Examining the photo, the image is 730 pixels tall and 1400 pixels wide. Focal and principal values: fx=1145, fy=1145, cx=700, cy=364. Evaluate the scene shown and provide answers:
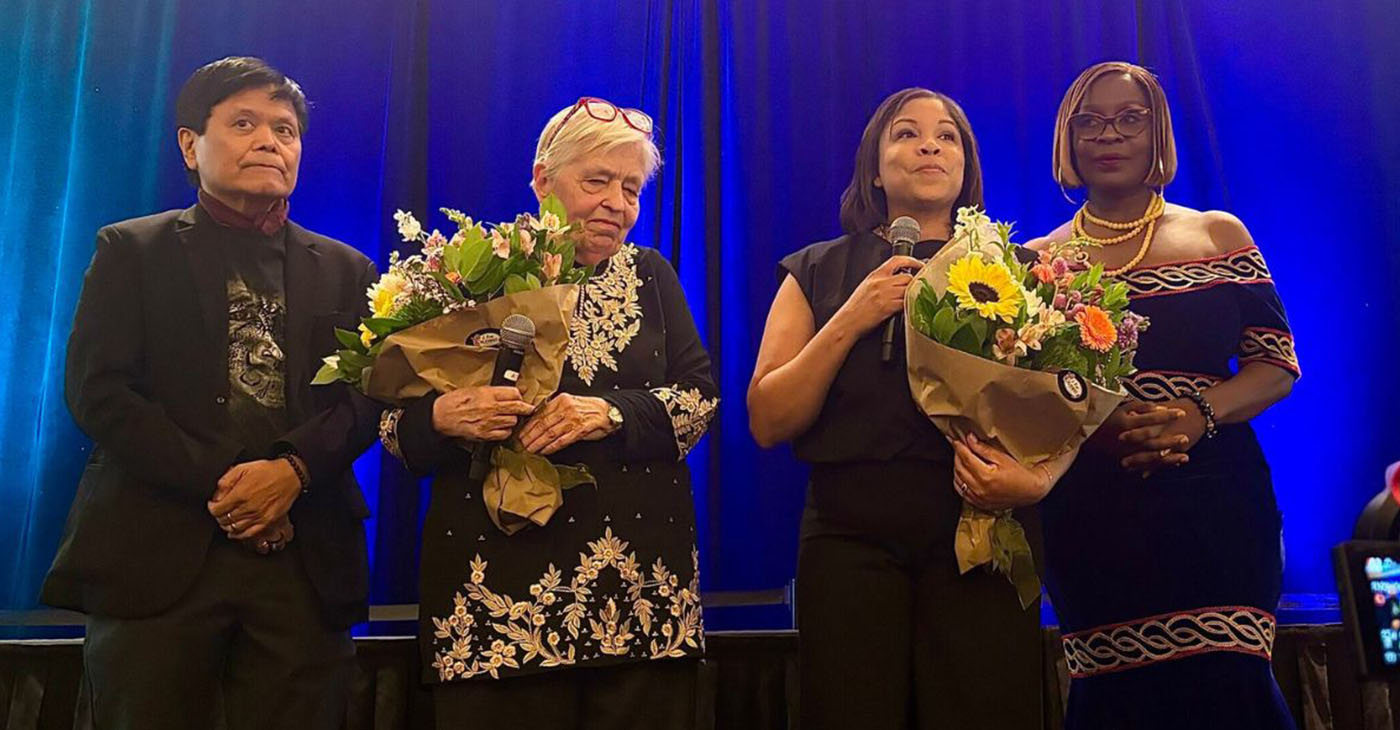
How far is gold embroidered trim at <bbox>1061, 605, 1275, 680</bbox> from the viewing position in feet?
6.81

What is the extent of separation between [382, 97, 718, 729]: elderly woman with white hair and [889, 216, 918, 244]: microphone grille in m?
0.44

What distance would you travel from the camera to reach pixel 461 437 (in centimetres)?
187

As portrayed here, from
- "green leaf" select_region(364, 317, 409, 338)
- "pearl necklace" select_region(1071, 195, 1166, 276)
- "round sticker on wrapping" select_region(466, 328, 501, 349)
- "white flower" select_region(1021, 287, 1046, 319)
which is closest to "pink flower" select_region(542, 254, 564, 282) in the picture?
"round sticker on wrapping" select_region(466, 328, 501, 349)

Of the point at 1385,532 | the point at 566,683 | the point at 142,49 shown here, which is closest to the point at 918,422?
the point at 566,683

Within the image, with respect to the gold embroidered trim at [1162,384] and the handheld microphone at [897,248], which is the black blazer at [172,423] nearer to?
the handheld microphone at [897,248]

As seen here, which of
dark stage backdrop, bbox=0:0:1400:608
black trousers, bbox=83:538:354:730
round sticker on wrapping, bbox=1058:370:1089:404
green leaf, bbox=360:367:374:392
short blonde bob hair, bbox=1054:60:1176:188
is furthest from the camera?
dark stage backdrop, bbox=0:0:1400:608

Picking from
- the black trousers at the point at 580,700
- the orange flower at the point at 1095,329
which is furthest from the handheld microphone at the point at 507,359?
the orange flower at the point at 1095,329

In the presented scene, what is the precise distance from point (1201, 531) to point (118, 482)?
78.5 inches

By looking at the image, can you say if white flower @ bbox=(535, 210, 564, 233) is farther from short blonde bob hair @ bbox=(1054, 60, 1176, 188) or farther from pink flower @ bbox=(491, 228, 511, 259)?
short blonde bob hair @ bbox=(1054, 60, 1176, 188)

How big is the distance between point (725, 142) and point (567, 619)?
198 centimetres

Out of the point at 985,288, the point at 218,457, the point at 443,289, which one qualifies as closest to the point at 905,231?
the point at 985,288

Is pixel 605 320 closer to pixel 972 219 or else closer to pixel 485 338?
pixel 485 338

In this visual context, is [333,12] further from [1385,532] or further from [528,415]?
[1385,532]

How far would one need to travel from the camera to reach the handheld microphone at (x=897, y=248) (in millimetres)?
1952
